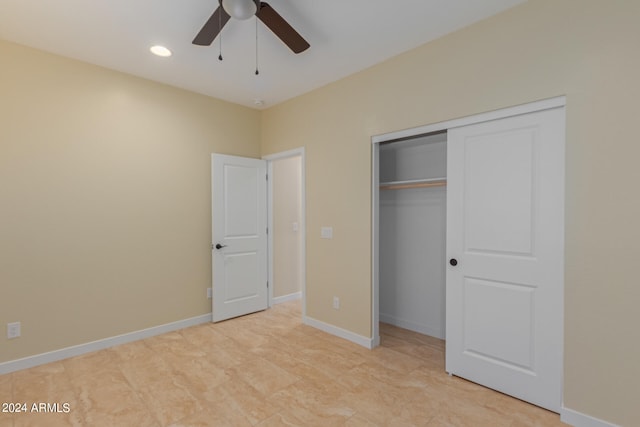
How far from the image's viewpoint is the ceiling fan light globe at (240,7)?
5.70ft

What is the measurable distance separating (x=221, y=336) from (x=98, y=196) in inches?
76.1

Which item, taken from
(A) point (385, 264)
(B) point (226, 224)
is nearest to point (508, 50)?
(A) point (385, 264)

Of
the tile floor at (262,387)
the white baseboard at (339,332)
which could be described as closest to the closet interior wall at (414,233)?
the tile floor at (262,387)

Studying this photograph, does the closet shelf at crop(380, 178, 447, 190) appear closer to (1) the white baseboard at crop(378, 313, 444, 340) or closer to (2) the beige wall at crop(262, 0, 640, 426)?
(2) the beige wall at crop(262, 0, 640, 426)

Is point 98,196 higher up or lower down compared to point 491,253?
higher up

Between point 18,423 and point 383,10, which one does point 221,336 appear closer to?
point 18,423

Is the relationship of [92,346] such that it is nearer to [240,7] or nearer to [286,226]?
[286,226]

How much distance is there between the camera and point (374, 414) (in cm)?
210

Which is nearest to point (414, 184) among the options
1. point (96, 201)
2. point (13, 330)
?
point (96, 201)

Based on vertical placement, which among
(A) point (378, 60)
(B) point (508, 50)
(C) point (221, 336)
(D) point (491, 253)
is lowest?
(C) point (221, 336)

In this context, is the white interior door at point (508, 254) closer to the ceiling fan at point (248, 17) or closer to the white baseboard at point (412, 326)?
the white baseboard at point (412, 326)

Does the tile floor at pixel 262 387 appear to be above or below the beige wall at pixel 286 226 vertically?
below

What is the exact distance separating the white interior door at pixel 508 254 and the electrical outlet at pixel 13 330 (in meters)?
3.72

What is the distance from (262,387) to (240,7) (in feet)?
8.59
